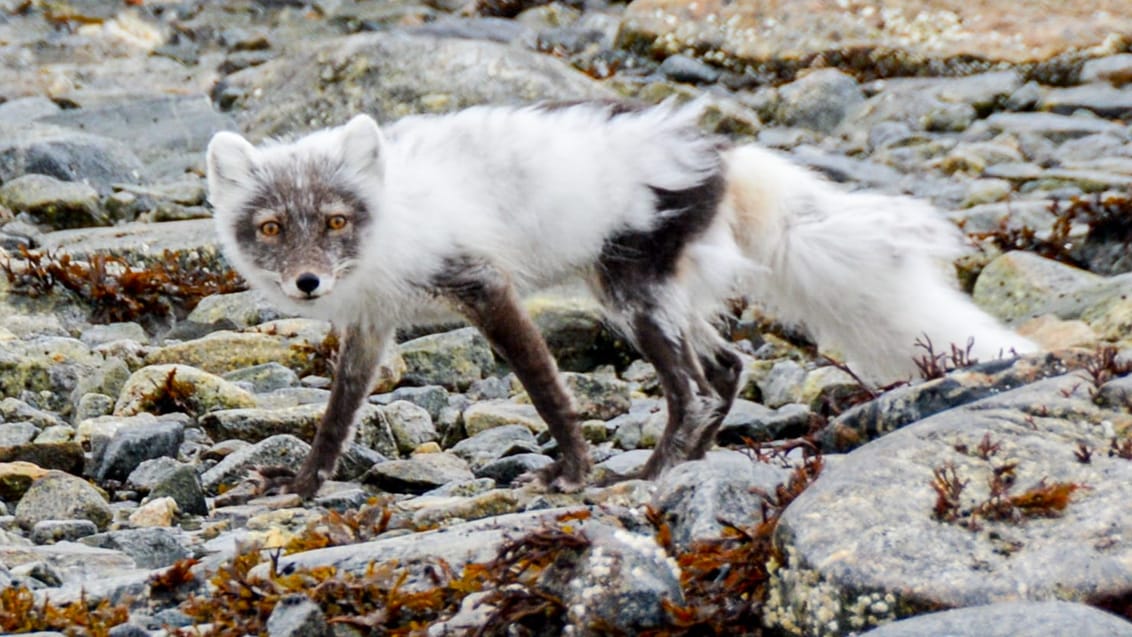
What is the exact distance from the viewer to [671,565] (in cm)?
287

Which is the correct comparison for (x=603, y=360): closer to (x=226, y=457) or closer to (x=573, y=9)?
(x=226, y=457)

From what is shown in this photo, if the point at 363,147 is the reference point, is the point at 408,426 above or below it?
below

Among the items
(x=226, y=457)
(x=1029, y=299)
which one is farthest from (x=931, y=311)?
(x=226, y=457)

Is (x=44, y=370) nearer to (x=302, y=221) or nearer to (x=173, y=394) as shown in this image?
(x=173, y=394)

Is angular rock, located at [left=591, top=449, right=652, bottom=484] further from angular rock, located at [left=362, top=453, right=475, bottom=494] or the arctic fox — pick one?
angular rock, located at [left=362, top=453, right=475, bottom=494]

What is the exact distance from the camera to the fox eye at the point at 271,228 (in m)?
4.80

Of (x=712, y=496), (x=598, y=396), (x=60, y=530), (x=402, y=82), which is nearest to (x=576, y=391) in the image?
(x=598, y=396)

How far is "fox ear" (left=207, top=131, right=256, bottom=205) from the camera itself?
16.2 ft

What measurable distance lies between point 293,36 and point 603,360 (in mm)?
8280

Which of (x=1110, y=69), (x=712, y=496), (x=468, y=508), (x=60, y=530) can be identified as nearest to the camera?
(x=712, y=496)

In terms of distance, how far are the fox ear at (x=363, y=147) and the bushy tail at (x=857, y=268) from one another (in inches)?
48.4

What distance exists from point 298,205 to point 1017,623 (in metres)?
3.07

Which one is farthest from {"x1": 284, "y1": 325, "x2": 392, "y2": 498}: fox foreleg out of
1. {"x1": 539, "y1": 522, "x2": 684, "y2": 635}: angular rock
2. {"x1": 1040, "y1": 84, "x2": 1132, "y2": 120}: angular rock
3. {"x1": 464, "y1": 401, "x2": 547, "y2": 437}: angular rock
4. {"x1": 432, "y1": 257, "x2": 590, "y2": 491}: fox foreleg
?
{"x1": 1040, "y1": 84, "x2": 1132, "y2": 120}: angular rock

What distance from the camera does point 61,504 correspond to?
170 inches
